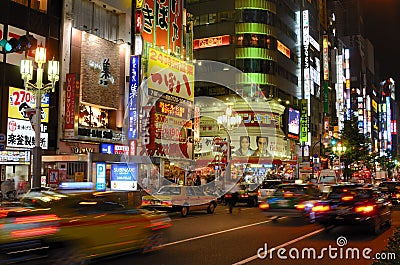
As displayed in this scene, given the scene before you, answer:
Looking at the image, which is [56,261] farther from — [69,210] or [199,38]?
[199,38]

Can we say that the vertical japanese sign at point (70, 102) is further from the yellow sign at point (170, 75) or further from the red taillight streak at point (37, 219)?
the red taillight streak at point (37, 219)

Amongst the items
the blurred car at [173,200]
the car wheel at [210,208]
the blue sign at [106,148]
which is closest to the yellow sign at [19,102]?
the blue sign at [106,148]

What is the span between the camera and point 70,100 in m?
29.2

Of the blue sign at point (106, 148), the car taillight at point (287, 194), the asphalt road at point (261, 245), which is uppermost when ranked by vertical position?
the blue sign at point (106, 148)

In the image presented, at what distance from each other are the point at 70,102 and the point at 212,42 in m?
→ 37.5

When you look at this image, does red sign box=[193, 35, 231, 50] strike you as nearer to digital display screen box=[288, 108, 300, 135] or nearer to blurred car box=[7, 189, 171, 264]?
digital display screen box=[288, 108, 300, 135]

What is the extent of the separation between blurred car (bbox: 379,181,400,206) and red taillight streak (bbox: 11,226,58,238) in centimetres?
2540

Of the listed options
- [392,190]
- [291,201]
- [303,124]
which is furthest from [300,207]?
[303,124]

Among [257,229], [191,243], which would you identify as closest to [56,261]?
[191,243]

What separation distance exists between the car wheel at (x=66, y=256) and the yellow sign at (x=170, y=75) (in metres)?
28.0

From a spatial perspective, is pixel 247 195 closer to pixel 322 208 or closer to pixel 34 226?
pixel 322 208

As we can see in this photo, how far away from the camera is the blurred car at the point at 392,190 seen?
30828 millimetres

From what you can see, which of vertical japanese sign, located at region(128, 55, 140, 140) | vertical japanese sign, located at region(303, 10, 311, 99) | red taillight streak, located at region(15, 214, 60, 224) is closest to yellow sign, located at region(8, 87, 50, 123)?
vertical japanese sign, located at region(128, 55, 140, 140)

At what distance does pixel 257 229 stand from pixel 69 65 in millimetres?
17913
